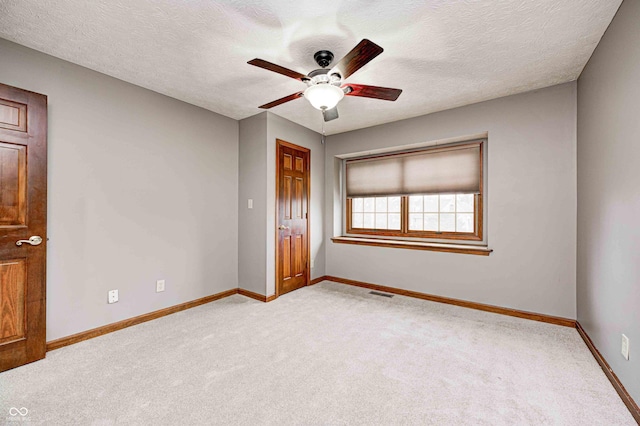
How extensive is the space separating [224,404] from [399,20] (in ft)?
9.01

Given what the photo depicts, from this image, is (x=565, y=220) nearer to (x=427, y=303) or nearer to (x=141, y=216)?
(x=427, y=303)

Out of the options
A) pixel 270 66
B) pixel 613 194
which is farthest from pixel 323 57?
pixel 613 194

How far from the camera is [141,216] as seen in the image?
9.82 feet

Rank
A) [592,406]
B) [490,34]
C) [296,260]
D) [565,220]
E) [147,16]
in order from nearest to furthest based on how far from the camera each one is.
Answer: [592,406]
[147,16]
[490,34]
[565,220]
[296,260]

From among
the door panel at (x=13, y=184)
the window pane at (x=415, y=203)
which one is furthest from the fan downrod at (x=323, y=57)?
the window pane at (x=415, y=203)

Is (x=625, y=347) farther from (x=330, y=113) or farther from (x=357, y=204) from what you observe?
(x=357, y=204)

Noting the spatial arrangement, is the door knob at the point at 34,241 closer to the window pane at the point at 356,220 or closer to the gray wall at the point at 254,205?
the gray wall at the point at 254,205

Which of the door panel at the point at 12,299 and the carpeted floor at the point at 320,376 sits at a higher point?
the door panel at the point at 12,299

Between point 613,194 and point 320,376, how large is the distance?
95.1 inches

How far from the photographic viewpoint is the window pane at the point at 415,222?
4165 millimetres

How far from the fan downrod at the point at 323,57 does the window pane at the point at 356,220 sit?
291cm

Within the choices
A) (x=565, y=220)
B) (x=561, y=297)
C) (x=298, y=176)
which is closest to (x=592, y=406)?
(x=561, y=297)

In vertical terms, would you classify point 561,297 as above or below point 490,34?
below

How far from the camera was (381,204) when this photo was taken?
15.0ft
